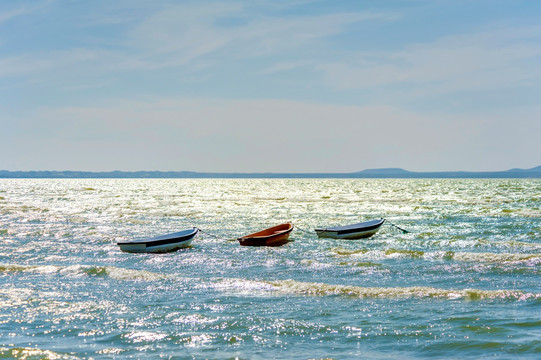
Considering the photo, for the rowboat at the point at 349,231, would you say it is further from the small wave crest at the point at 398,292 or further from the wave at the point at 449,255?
the small wave crest at the point at 398,292

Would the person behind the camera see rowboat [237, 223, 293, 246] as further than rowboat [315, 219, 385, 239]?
No

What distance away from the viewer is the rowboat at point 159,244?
91.2ft

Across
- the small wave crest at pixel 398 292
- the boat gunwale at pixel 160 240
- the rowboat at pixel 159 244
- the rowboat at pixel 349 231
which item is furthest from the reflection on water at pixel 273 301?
the rowboat at pixel 349 231

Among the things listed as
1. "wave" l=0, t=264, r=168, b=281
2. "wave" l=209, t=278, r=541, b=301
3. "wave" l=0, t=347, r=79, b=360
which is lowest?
"wave" l=0, t=264, r=168, b=281

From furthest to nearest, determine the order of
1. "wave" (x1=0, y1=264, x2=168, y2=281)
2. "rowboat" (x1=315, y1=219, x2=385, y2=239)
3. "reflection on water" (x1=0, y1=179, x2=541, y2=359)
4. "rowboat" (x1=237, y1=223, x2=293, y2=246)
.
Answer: "rowboat" (x1=315, y1=219, x2=385, y2=239) → "rowboat" (x1=237, y1=223, x2=293, y2=246) → "wave" (x1=0, y1=264, x2=168, y2=281) → "reflection on water" (x1=0, y1=179, x2=541, y2=359)

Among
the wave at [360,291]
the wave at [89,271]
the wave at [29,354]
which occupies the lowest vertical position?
the wave at [89,271]

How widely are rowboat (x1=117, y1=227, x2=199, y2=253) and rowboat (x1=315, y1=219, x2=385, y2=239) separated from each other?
8758 mm

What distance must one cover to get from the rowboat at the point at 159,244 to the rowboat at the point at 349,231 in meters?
8.76

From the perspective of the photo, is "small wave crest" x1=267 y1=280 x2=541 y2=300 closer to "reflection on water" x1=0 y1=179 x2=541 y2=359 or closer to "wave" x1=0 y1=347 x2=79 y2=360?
"reflection on water" x1=0 y1=179 x2=541 y2=359

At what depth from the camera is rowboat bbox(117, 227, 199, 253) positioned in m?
27.8

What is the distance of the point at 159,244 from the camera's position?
A: 28.5 meters

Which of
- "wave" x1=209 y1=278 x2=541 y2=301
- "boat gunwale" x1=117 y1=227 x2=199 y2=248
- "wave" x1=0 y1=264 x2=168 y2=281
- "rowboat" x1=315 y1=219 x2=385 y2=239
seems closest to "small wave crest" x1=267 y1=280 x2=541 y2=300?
"wave" x1=209 y1=278 x2=541 y2=301

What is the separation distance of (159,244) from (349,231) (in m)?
12.2

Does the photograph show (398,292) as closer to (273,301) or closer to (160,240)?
(273,301)
